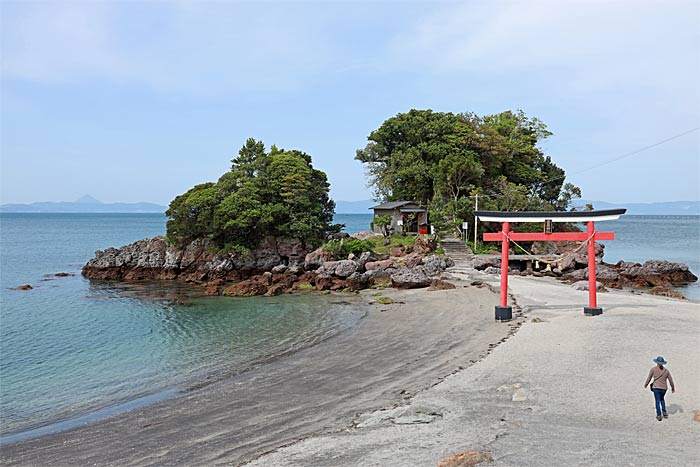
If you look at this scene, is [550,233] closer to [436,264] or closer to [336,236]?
[436,264]

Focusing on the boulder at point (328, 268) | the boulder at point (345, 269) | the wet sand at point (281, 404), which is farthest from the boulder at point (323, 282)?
the wet sand at point (281, 404)

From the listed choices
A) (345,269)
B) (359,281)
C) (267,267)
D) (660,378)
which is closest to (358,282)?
(359,281)

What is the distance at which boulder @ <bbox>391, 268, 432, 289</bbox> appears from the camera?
29.7 meters

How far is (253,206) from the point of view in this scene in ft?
130

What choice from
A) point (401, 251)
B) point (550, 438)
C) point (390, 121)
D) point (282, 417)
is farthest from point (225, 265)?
point (550, 438)

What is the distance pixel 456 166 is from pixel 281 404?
3483 centimetres

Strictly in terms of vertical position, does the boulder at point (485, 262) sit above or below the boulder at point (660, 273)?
above

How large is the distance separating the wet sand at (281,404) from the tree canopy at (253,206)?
2211cm

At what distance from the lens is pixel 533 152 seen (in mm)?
54188

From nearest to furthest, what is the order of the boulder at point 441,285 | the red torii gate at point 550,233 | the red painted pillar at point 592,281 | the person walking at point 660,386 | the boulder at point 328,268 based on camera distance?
the person walking at point 660,386
the red torii gate at point 550,233
the red painted pillar at point 592,281
the boulder at point 441,285
the boulder at point 328,268

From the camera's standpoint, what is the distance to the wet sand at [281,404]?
9.92 meters

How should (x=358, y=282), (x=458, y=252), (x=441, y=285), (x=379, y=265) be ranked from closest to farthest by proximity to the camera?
(x=441, y=285), (x=358, y=282), (x=379, y=265), (x=458, y=252)

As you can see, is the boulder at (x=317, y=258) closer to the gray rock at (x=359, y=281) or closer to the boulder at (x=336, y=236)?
the boulder at (x=336, y=236)

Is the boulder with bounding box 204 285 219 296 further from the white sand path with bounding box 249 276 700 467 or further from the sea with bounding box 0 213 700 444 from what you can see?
the white sand path with bounding box 249 276 700 467
